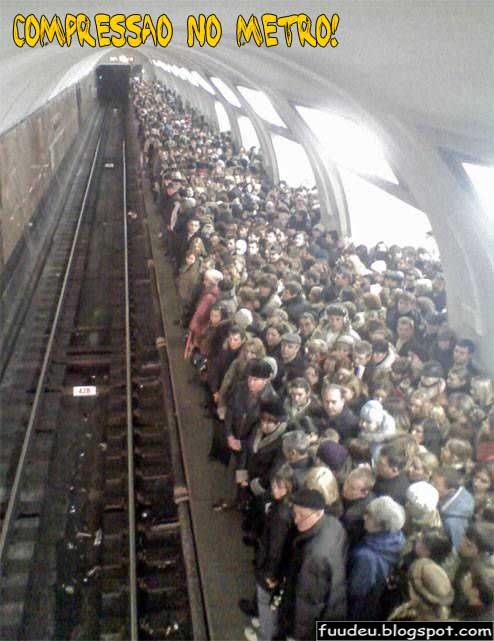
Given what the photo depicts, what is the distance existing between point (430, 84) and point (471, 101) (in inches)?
20.3

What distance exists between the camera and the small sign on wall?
858 cm

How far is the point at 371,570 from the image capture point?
12.0 feet

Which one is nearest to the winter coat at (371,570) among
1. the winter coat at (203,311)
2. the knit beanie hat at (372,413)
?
the knit beanie hat at (372,413)

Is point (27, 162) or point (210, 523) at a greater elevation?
point (27, 162)

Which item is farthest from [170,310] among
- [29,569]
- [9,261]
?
A: [29,569]

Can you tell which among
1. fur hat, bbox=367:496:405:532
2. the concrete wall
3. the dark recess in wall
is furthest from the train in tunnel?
the dark recess in wall

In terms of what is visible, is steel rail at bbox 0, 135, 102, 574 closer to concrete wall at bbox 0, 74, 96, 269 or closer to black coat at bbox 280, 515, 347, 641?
concrete wall at bbox 0, 74, 96, 269

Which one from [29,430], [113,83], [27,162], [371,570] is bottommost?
[29,430]

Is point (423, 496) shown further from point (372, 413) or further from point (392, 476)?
point (372, 413)

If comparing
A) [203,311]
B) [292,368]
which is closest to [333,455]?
[292,368]

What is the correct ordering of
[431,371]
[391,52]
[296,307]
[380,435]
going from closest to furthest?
1. [380,435]
2. [431,371]
3. [391,52]
4. [296,307]
